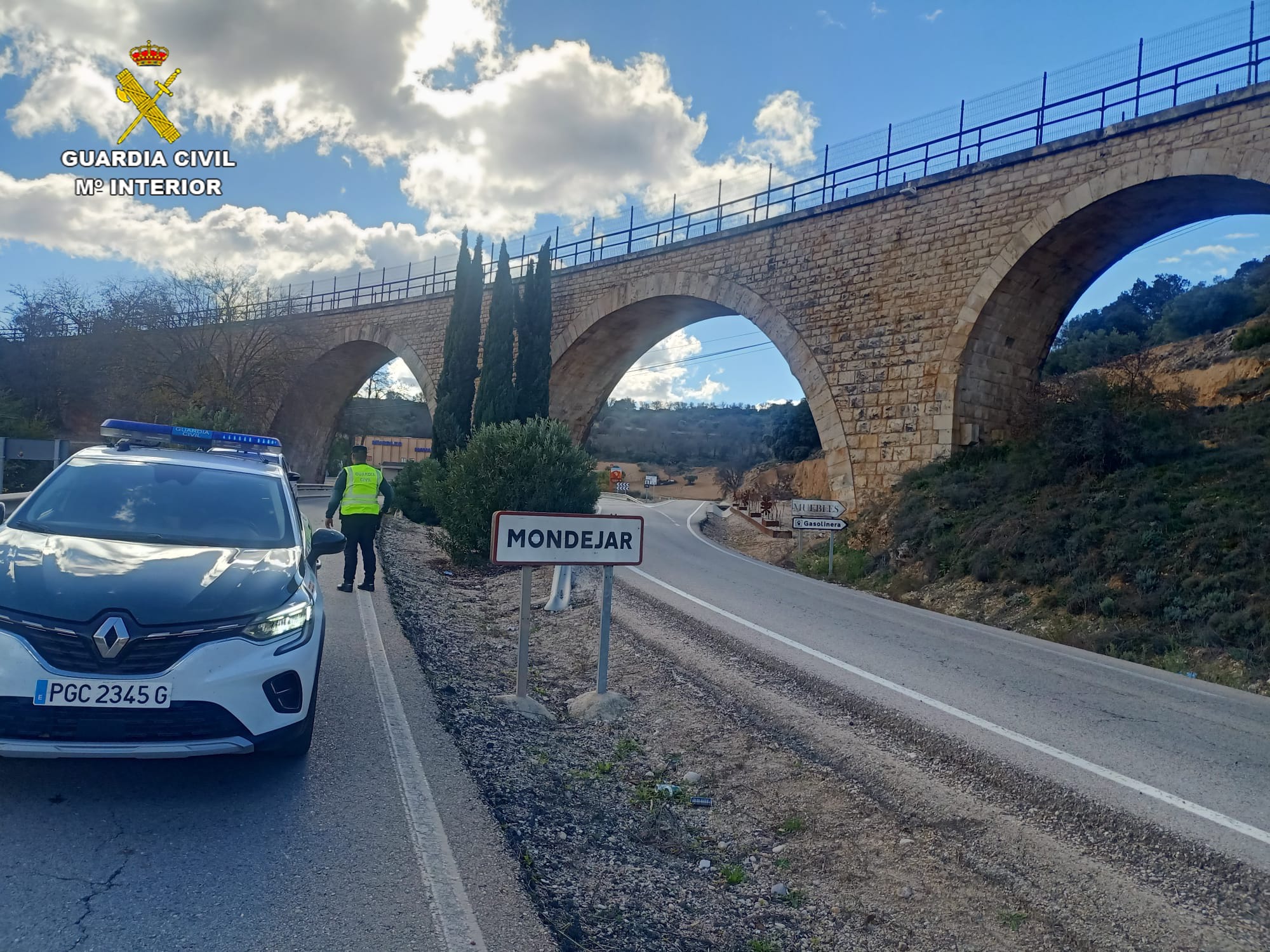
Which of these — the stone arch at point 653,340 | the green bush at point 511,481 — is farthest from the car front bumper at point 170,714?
the stone arch at point 653,340

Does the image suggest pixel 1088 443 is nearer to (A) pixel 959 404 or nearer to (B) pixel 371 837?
(A) pixel 959 404

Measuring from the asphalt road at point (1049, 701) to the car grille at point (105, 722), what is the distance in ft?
13.7

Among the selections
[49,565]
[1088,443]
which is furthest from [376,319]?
[49,565]

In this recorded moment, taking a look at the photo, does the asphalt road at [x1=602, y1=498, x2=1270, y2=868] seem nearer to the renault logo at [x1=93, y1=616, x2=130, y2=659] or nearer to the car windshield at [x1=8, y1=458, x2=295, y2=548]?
the car windshield at [x1=8, y1=458, x2=295, y2=548]

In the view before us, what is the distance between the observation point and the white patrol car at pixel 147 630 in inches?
128

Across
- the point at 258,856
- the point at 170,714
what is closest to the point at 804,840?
the point at 258,856

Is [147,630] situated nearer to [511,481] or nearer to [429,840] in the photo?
[429,840]

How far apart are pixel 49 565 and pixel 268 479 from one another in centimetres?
178

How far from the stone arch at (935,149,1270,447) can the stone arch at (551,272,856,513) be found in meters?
2.84

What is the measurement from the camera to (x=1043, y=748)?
5039mm

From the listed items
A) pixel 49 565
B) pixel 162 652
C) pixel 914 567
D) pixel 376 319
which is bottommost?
pixel 914 567

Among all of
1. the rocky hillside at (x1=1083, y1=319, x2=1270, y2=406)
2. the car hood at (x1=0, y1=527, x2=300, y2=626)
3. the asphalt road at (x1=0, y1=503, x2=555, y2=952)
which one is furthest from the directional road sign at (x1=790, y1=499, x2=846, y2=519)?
the car hood at (x1=0, y1=527, x2=300, y2=626)

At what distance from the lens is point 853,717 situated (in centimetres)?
560

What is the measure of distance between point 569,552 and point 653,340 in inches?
937
